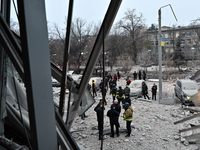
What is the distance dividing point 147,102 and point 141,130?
16.6 ft

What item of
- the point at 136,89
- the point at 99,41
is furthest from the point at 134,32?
the point at 99,41

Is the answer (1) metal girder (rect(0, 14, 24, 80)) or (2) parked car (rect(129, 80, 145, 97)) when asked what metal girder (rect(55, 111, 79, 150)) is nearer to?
(1) metal girder (rect(0, 14, 24, 80))

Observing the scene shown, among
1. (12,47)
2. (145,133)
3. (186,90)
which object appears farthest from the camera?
(186,90)

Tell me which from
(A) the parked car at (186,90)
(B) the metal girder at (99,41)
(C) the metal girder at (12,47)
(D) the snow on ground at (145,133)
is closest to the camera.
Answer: (C) the metal girder at (12,47)

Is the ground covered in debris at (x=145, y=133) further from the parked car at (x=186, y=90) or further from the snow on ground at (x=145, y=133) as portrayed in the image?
the parked car at (x=186, y=90)

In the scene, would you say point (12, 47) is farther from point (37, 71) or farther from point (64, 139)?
point (64, 139)

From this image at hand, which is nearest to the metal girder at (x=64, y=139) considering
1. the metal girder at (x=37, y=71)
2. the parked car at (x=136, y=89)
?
the metal girder at (x=37, y=71)

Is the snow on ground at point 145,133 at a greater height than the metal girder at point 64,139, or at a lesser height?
lesser

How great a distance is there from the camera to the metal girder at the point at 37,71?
72.7 inches

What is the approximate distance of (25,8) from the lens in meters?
1.80

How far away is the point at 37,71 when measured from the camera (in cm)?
193

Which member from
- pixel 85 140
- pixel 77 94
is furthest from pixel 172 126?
pixel 77 94

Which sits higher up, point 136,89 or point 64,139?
point 64,139

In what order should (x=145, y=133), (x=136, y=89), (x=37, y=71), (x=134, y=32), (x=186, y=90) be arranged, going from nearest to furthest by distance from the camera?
1. (x=37, y=71)
2. (x=145, y=133)
3. (x=186, y=90)
4. (x=136, y=89)
5. (x=134, y=32)
